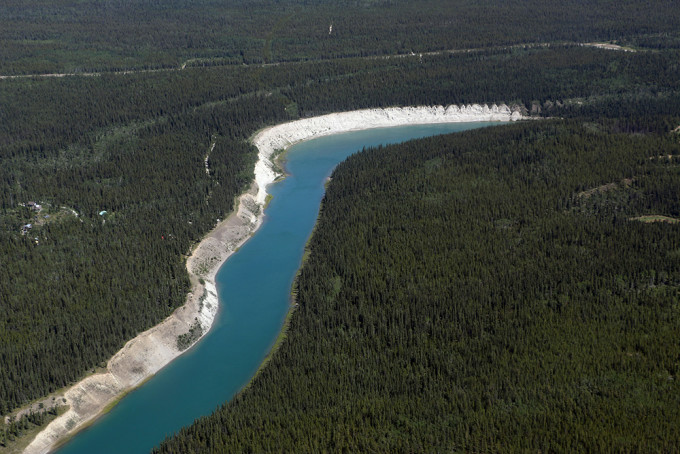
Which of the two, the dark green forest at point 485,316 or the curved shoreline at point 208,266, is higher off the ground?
the dark green forest at point 485,316

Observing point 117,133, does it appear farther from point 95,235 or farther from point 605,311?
point 605,311

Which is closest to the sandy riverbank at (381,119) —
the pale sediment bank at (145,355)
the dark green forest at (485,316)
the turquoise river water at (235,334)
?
the turquoise river water at (235,334)

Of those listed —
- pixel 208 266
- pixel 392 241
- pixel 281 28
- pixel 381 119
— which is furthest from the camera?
pixel 281 28

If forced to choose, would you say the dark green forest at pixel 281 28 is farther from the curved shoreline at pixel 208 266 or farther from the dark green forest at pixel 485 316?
the dark green forest at pixel 485 316

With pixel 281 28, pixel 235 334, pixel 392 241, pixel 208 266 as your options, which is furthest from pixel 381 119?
pixel 235 334

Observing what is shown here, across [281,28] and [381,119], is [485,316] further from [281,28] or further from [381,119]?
[281,28]

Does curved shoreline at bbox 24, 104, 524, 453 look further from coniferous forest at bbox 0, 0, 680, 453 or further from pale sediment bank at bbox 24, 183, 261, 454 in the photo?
coniferous forest at bbox 0, 0, 680, 453

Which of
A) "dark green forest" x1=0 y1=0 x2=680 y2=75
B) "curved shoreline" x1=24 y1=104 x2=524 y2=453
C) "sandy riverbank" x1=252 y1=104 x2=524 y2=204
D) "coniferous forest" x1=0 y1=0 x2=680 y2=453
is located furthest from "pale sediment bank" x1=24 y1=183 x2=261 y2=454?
"dark green forest" x1=0 y1=0 x2=680 y2=75
